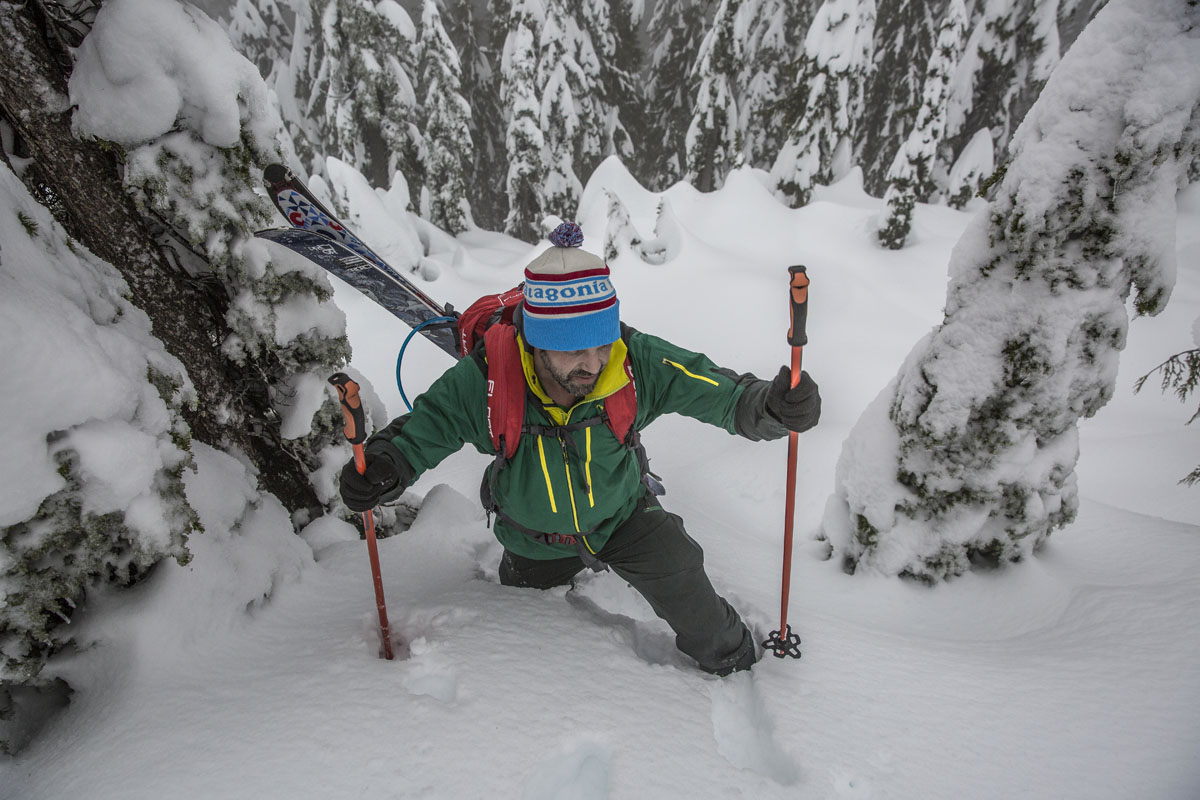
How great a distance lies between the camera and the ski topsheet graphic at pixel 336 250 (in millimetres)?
2809

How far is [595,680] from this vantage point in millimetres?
2096

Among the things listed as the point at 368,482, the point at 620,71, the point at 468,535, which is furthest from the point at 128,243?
the point at 620,71

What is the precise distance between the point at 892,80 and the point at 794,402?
2104 cm

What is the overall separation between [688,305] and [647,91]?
20085 millimetres

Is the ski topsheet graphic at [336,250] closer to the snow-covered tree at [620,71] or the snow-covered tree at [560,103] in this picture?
the snow-covered tree at [560,103]

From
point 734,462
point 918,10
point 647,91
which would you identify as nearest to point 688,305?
point 734,462

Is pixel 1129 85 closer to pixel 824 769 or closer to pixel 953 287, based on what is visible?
pixel 953 287

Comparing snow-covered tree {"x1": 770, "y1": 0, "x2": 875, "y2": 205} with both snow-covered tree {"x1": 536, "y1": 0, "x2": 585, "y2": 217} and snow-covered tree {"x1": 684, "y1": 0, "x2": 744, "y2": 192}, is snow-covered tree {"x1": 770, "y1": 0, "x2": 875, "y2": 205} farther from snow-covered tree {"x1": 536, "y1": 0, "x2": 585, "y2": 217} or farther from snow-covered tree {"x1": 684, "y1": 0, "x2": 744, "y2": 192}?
snow-covered tree {"x1": 536, "y1": 0, "x2": 585, "y2": 217}

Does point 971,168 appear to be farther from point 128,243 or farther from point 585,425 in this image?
point 128,243

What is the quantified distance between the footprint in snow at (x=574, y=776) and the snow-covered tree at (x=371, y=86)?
1550 cm

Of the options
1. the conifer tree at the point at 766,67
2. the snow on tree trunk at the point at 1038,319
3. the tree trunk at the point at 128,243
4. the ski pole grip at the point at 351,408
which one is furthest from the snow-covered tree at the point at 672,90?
the ski pole grip at the point at 351,408

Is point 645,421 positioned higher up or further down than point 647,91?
further down

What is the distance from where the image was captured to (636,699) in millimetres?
2043

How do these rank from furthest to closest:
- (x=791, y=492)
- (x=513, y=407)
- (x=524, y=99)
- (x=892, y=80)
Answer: (x=892, y=80) < (x=524, y=99) < (x=791, y=492) < (x=513, y=407)
